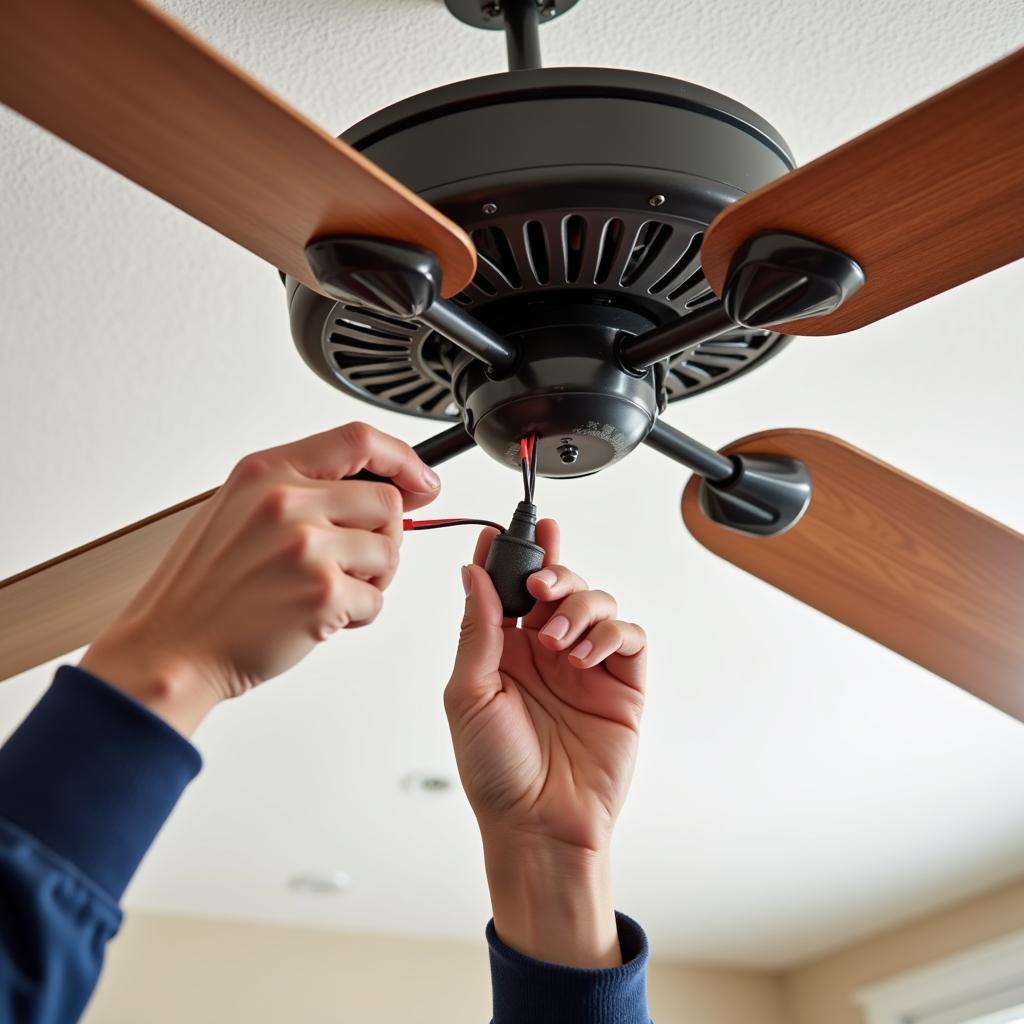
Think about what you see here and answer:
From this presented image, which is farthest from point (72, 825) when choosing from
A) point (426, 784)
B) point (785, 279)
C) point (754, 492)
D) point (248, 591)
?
point (426, 784)

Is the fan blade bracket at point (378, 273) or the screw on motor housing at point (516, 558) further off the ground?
the fan blade bracket at point (378, 273)

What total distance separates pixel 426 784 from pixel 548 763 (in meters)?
1.55

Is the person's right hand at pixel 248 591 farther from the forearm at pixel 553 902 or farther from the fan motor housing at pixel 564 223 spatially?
the forearm at pixel 553 902

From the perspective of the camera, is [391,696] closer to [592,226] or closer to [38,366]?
[38,366]

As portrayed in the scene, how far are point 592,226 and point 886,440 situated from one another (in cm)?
93

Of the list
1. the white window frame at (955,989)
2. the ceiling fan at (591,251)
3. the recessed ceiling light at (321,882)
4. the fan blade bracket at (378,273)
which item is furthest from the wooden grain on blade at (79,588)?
the white window frame at (955,989)

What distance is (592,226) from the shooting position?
625mm

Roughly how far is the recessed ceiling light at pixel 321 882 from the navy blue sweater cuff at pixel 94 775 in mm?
2403

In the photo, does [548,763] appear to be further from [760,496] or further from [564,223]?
[564,223]

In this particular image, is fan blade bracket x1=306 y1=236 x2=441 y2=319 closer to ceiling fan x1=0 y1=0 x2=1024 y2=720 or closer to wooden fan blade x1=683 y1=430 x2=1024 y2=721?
ceiling fan x1=0 y1=0 x2=1024 y2=720

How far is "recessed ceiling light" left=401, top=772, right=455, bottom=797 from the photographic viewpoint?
7.45ft

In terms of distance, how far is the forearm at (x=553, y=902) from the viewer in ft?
2.56

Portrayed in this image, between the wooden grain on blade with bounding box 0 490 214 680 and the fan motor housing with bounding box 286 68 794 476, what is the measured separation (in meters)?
0.21

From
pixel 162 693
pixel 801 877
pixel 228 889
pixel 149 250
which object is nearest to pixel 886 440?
pixel 149 250
